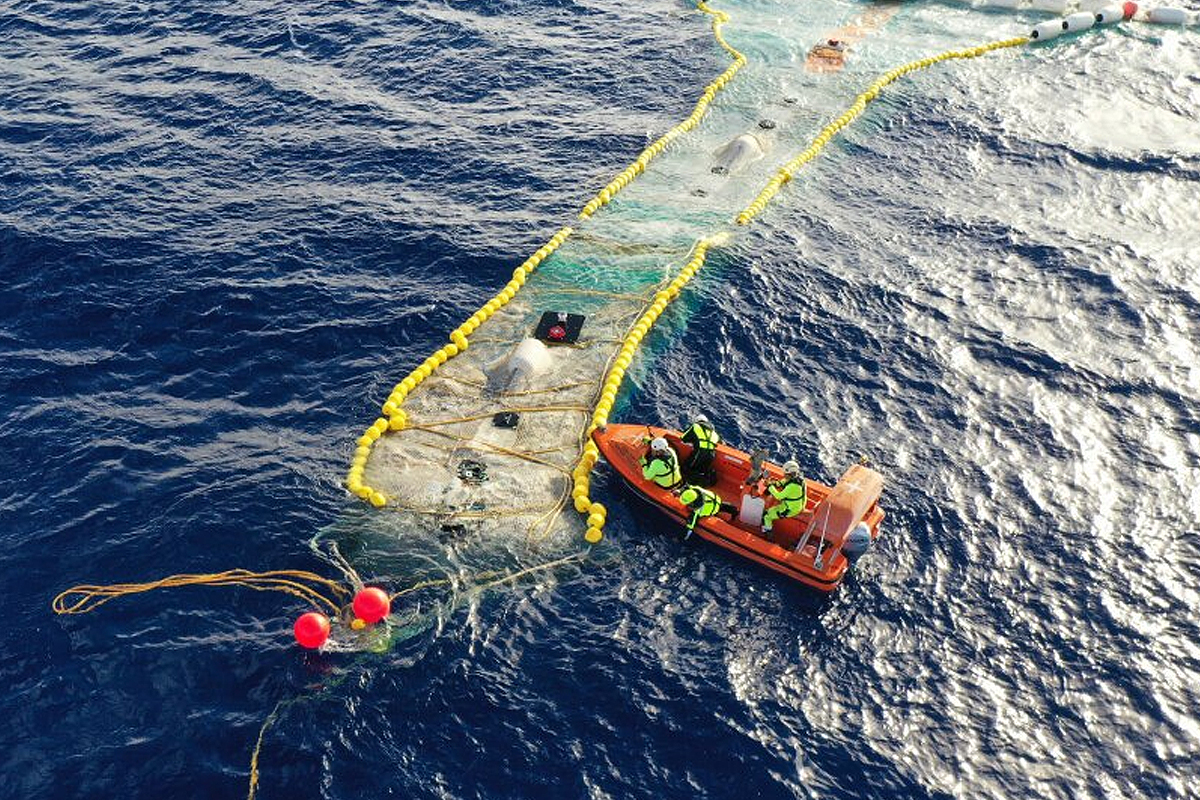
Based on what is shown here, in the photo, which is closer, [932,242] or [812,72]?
[932,242]

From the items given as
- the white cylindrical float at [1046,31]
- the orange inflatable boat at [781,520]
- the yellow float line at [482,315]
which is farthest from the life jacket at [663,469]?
the white cylindrical float at [1046,31]

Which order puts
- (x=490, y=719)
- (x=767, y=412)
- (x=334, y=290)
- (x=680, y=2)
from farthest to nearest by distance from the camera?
1. (x=680, y=2)
2. (x=334, y=290)
3. (x=767, y=412)
4. (x=490, y=719)

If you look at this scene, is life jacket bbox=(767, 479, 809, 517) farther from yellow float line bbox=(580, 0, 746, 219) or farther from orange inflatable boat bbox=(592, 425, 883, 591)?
yellow float line bbox=(580, 0, 746, 219)

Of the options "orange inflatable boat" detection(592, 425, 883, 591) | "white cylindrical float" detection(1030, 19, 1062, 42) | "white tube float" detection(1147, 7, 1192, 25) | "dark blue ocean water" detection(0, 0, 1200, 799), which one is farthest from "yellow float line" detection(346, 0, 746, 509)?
"white tube float" detection(1147, 7, 1192, 25)

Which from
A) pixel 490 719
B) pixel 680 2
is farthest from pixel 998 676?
pixel 680 2

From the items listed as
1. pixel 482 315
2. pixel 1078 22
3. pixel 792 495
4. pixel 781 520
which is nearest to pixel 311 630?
pixel 781 520

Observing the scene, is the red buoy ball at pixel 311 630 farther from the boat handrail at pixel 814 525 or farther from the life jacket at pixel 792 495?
the boat handrail at pixel 814 525

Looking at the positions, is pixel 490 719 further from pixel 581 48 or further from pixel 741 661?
pixel 581 48
